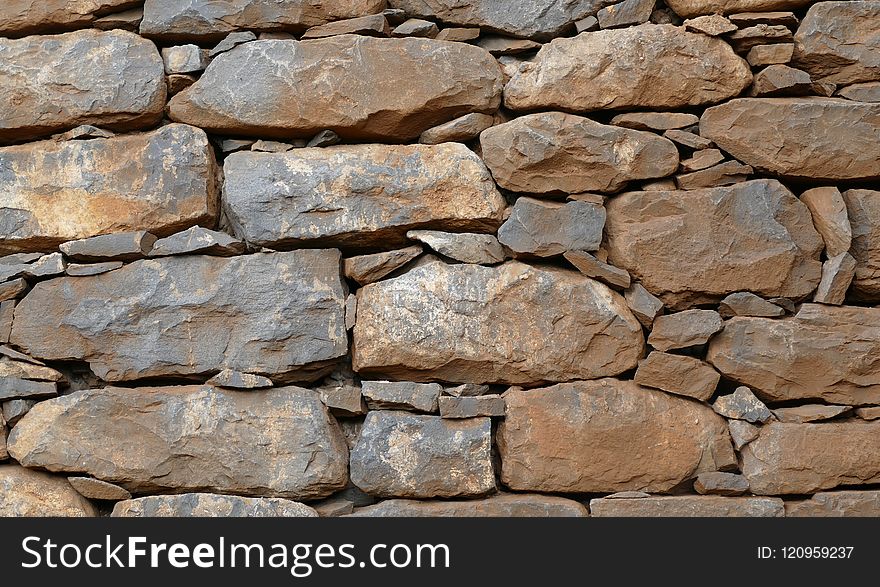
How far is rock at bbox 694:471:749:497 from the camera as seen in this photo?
230cm

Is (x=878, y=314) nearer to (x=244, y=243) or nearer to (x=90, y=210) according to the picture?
(x=244, y=243)

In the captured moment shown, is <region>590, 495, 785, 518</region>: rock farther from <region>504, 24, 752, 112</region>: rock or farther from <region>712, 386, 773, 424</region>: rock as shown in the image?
<region>504, 24, 752, 112</region>: rock

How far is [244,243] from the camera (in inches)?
97.0

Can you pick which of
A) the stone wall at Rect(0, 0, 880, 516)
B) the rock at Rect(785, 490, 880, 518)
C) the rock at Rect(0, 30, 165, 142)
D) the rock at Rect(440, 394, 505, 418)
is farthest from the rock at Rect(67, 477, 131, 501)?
the rock at Rect(785, 490, 880, 518)

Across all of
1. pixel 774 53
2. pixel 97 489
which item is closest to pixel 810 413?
pixel 774 53

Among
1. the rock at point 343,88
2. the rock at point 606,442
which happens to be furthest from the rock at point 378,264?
the rock at point 606,442

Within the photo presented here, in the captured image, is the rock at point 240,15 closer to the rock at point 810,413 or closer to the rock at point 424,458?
the rock at point 424,458

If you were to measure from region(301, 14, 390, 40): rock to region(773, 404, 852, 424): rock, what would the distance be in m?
1.66

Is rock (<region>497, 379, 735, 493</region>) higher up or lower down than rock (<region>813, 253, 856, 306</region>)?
lower down

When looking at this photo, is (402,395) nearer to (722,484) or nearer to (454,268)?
(454,268)

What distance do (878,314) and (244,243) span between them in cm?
189

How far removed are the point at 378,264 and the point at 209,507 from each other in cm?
85

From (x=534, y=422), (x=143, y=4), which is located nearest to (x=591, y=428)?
(x=534, y=422)
